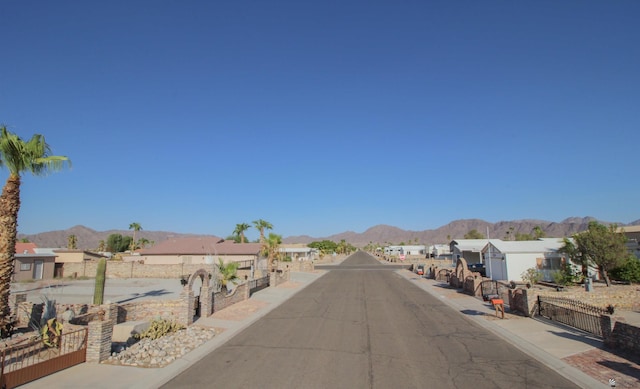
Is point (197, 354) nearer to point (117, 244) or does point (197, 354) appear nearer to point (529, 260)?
point (529, 260)

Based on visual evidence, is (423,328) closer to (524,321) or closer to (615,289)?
(524,321)

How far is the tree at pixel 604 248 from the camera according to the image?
27.6m

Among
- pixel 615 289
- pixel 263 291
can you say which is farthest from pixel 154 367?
pixel 615 289

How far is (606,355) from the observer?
37.1ft

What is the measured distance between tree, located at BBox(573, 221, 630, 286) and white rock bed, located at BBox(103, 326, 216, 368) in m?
28.0

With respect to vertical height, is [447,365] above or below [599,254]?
below

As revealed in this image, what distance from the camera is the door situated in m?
41.3

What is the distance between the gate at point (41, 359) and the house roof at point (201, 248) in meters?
40.3

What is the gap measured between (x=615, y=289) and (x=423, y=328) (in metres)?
18.7

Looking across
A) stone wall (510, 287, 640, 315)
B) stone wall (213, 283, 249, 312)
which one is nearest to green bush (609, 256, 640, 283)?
stone wall (510, 287, 640, 315)

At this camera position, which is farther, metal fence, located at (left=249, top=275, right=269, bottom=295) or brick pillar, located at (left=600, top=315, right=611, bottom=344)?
metal fence, located at (left=249, top=275, right=269, bottom=295)

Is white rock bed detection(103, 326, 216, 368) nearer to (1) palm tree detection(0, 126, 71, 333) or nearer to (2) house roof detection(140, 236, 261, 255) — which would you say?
(1) palm tree detection(0, 126, 71, 333)

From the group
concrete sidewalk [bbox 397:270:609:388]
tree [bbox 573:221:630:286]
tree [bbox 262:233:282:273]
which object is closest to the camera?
concrete sidewalk [bbox 397:270:609:388]

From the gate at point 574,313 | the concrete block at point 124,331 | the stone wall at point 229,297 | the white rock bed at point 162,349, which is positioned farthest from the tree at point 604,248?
the concrete block at point 124,331
